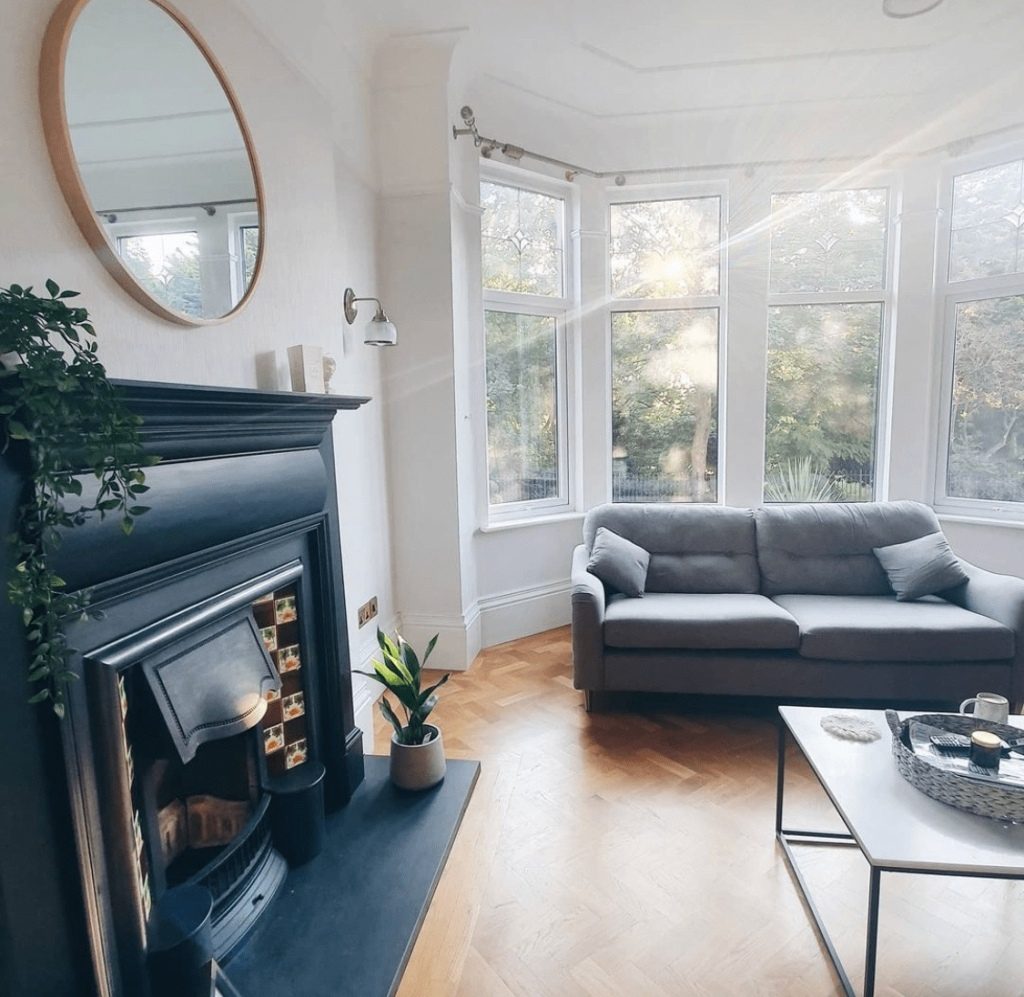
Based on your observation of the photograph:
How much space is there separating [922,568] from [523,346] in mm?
2302

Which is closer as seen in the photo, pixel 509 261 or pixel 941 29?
pixel 941 29

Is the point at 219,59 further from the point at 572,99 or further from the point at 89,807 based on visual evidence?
the point at 572,99

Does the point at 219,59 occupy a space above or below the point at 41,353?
above

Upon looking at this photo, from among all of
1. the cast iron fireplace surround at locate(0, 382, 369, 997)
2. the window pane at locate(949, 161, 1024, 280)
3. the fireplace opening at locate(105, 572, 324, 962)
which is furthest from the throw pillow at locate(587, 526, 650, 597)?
the window pane at locate(949, 161, 1024, 280)

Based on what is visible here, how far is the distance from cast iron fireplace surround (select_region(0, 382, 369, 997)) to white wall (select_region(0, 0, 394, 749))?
0.21 metres

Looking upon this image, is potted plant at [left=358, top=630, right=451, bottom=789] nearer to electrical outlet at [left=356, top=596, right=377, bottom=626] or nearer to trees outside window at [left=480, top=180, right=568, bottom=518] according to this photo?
electrical outlet at [left=356, top=596, right=377, bottom=626]

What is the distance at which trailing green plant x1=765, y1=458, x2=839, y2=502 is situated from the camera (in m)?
3.85

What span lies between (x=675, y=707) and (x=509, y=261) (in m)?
2.50

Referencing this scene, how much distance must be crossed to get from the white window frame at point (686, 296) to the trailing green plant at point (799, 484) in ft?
1.05

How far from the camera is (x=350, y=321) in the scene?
2.63 metres

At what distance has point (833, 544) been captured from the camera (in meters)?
3.15

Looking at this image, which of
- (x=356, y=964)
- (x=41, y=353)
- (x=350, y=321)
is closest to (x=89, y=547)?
(x=41, y=353)

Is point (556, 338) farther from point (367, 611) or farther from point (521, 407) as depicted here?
point (367, 611)

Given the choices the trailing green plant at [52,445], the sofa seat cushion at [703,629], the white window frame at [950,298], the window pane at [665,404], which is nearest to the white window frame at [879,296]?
the white window frame at [950,298]
